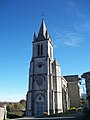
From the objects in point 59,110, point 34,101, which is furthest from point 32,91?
point 59,110

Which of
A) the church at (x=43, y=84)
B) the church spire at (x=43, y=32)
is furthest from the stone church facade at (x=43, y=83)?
the church spire at (x=43, y=32)

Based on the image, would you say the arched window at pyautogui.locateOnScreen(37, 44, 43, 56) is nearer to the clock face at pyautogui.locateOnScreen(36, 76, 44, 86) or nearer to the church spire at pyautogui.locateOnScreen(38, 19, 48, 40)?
the church spire at pyautogui.locateOnScreen(38, 19, 48, 40)

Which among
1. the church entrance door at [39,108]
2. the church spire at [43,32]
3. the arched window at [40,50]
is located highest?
the church spire at [43,32]

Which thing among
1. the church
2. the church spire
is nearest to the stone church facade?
the church

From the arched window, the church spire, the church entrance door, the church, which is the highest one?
the church spire

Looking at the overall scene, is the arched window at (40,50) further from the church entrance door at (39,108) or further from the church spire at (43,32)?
the church entrance door at (39,108)

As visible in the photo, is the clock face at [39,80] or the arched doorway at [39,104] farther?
the clock face at [39,80]

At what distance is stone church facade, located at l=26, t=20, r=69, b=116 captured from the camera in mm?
43719

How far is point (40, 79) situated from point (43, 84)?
1716 millimetres

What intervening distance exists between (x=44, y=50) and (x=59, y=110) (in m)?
17.3

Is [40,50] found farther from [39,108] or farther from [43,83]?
[39,108]

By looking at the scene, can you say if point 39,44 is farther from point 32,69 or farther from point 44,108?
point 44,108

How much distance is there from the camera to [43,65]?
157 feet

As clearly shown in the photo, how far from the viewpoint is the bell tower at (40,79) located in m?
43.8
